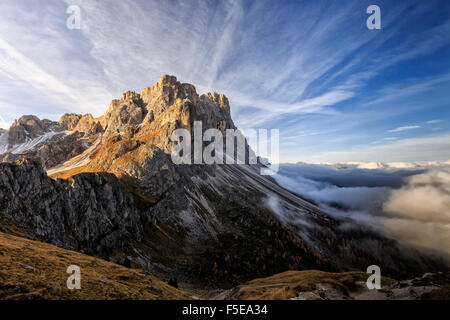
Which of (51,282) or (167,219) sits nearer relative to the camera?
(51,282)

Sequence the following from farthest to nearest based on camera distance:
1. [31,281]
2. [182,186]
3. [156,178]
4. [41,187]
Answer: [182,186]
[156,178]
[41,187]
[31,281]

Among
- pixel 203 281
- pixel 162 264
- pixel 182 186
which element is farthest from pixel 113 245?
pixel 182 186

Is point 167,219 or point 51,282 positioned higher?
point 51,282

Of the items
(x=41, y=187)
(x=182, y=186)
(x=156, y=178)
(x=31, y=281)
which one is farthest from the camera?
(x=182, y=186)

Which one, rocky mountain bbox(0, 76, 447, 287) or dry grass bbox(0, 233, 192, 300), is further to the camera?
rocky mountain bbox(0, 76, 447, 287)

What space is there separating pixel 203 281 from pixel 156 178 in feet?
172

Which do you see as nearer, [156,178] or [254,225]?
[156,178]

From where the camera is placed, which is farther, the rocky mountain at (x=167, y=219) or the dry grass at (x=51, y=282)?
the rocky mountain at (x=167, y=219)

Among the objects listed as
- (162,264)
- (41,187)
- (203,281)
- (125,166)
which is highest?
(125,166)

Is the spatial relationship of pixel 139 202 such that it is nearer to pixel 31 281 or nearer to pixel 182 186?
pixel 182 186

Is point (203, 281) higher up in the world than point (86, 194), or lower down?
lower down

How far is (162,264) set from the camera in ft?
184
